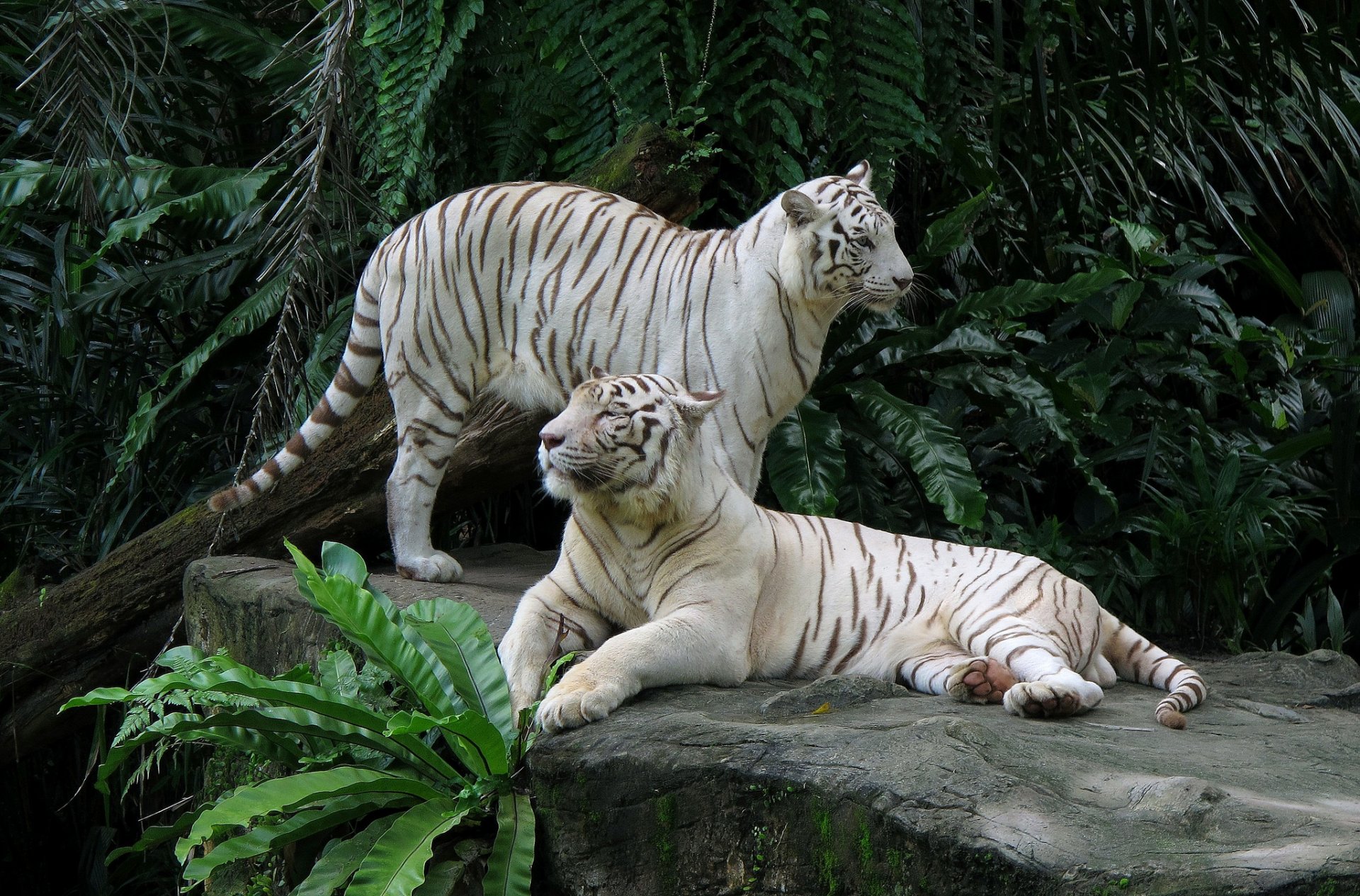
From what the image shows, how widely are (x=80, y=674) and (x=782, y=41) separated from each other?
158 inches

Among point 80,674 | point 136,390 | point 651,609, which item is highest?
point 136,390

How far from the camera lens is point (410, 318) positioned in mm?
4438

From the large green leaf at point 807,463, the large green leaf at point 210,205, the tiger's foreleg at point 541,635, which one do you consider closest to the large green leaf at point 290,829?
the tiger's foreleg at point 541,635

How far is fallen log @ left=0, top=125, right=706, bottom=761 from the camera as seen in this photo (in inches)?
202

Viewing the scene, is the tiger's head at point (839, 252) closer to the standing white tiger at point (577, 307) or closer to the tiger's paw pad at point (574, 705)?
the standing white tiger at point (577, 307)

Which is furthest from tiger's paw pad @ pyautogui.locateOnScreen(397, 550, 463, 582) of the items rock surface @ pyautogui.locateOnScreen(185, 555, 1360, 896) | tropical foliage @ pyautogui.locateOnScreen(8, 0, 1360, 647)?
rock surface @ pyautogui.locateOnScreen(185, 555, 1360, 896)

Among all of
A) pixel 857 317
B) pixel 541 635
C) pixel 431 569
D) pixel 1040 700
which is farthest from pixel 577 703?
pixel 857 317

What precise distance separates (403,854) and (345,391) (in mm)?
2323

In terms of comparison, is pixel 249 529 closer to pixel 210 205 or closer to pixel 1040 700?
pixel 210 205

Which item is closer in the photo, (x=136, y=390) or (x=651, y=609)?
(x=651, y=609)

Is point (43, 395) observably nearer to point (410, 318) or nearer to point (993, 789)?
point (410, 318)

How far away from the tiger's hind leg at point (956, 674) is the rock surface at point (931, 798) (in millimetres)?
80

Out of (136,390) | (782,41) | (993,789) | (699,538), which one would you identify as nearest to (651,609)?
(699,538)

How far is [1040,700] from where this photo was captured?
2883 millimetres
